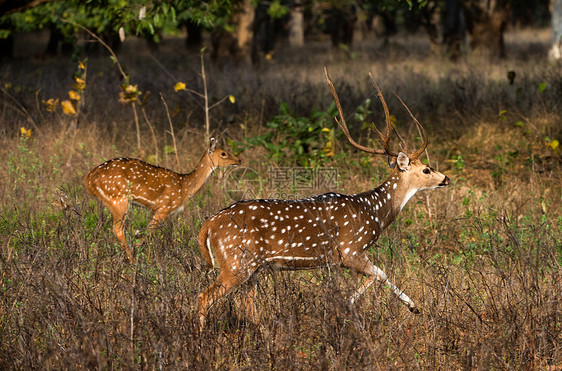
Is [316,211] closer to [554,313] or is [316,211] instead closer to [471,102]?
[554,313]

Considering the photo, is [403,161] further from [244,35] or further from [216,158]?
[244,35]

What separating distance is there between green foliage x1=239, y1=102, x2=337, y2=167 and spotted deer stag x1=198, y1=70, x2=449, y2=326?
3.13 m

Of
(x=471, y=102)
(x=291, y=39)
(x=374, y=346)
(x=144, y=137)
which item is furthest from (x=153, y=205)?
(x=291, y=39)

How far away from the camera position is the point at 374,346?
4.09m

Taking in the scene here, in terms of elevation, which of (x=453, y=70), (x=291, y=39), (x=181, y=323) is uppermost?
(x=181, y=323)

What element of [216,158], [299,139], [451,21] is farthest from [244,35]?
[216,158]

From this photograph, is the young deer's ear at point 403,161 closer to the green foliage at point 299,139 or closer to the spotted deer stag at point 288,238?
the spotted deer stag at point 288,238

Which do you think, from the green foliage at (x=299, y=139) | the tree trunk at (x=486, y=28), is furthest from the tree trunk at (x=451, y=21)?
the green foliage at (x=299, y=139)

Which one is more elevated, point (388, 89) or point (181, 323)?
point (181, 323)

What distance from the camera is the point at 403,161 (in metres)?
6.02

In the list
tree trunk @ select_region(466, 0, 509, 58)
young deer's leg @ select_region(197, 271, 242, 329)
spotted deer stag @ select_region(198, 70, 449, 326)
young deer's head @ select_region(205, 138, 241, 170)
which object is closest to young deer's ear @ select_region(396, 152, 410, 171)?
spotted deer stag @ select_region(198, 70, 449, 326)

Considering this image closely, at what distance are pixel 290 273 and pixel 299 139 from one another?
130 inches

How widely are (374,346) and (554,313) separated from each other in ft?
3.96

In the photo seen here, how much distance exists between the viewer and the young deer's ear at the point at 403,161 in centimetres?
599
